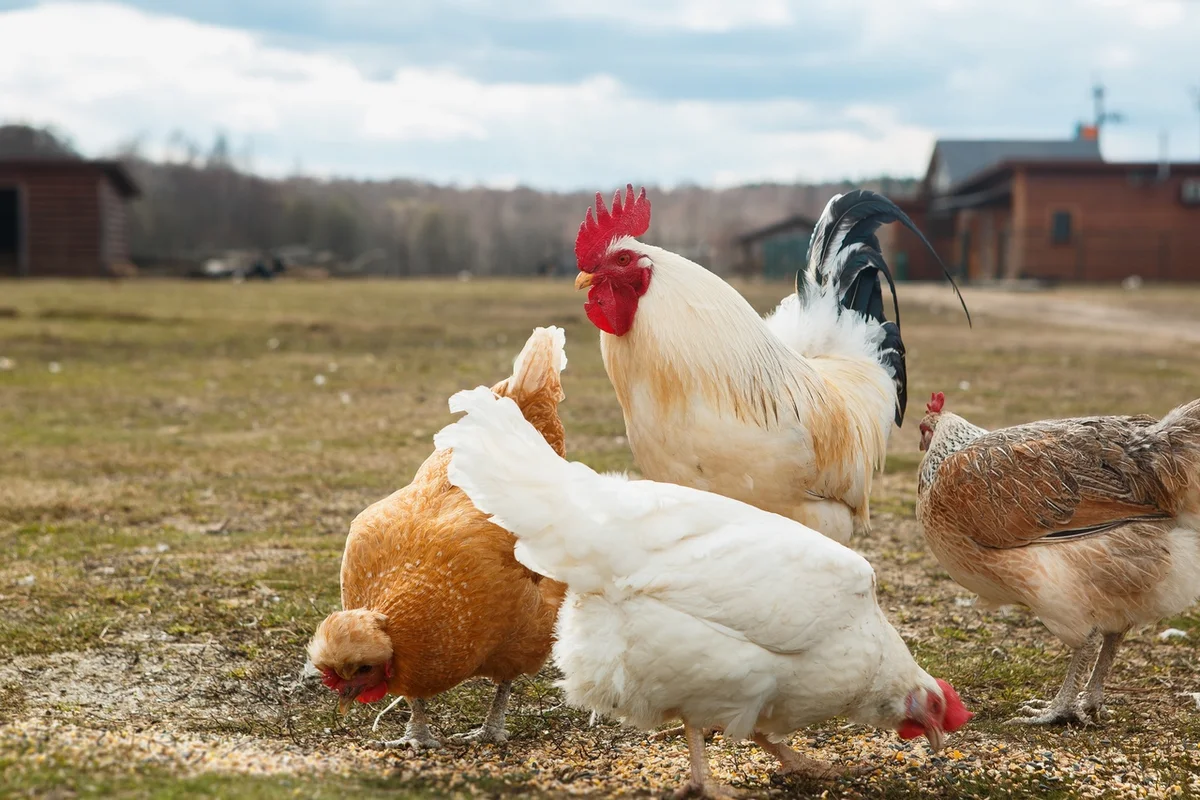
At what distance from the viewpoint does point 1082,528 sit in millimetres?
4605

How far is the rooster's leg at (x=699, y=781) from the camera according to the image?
3.80 metres

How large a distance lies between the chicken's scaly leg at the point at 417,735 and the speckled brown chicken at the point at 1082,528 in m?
2.46

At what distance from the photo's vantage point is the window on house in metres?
40.7

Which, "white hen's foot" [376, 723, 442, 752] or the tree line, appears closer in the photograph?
"white hen's foot" [376, 723, 442, 752]

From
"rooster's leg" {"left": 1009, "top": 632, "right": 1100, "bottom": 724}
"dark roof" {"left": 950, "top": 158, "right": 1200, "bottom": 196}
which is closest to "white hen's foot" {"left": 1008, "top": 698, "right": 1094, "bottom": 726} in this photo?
"rooster's leg" {"left": 1009, "top": 632, "right": 1100, "bottom": 724}

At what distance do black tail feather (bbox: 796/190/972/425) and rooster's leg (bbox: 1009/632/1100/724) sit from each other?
164 cm

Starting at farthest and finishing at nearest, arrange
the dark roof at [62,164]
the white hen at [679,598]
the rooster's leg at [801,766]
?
the dark roof at [62,164] < the rooster's leg at [801,766] < the white hen at [679,598]

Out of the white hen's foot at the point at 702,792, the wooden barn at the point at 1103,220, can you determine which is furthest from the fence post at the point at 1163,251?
the white hen's foot at the point at 702,792

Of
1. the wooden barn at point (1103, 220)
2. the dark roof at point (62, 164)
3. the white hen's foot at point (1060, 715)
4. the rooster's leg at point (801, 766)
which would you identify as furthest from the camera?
the wooden barn at point (1103, 220)

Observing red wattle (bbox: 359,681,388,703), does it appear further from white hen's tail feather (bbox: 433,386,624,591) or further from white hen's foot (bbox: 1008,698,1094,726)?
white hen's foot (bbox: 1008,698,1094,726)

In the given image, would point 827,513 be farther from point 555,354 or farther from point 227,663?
point 227,663

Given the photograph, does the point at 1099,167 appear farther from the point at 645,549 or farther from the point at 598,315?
the point at 645,549

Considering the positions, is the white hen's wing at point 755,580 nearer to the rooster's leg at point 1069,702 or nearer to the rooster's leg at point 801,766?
the rooster's leg at point 801,766

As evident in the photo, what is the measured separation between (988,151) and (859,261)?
179 ft
